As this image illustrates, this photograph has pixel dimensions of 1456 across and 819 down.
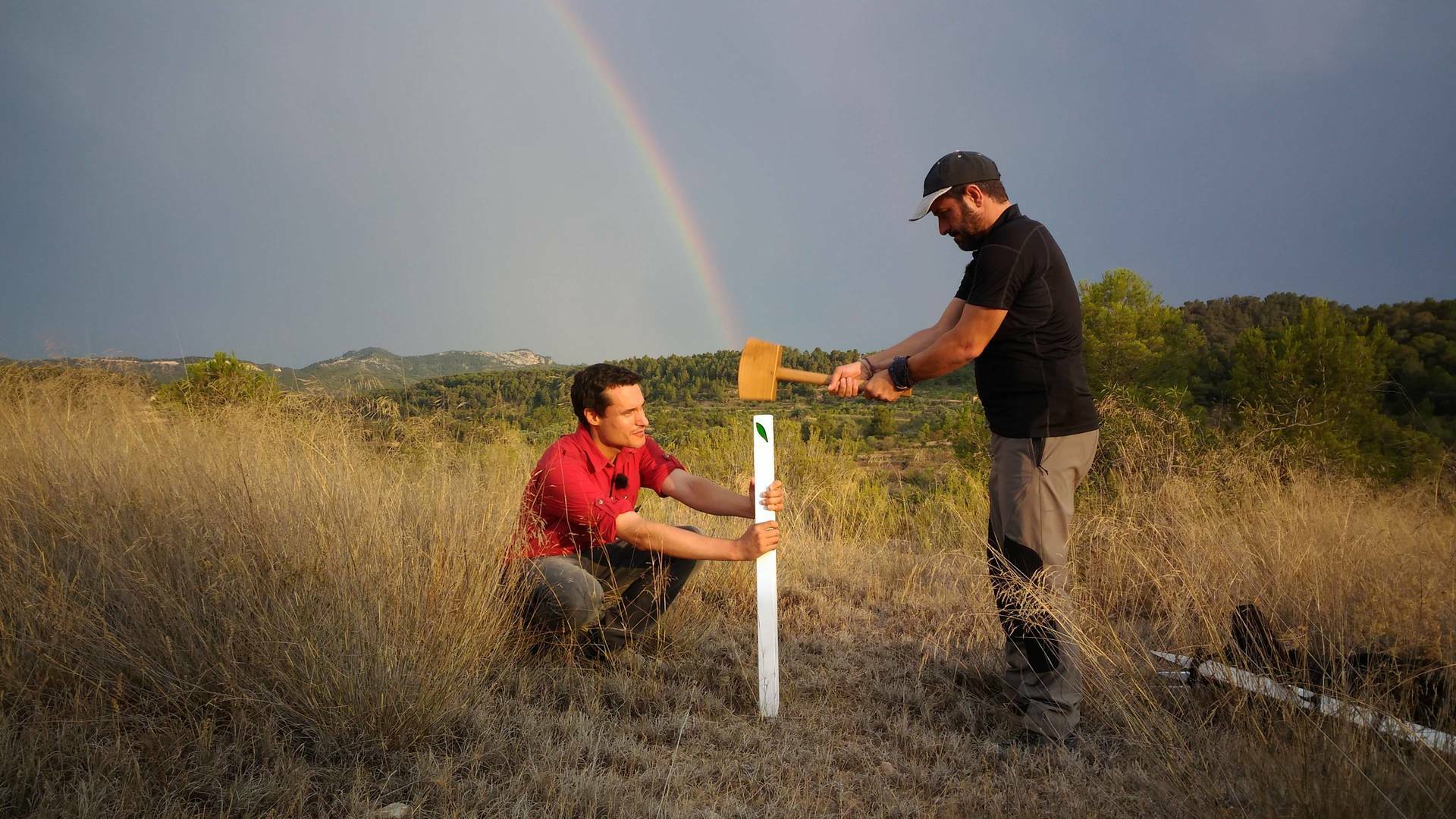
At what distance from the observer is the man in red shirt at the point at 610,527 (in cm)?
350

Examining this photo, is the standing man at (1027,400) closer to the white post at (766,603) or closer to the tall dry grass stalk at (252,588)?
the white post at (766,603)

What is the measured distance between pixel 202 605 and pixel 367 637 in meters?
0.64

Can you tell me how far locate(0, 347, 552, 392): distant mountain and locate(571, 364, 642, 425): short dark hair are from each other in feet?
9.89

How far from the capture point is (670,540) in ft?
11.3

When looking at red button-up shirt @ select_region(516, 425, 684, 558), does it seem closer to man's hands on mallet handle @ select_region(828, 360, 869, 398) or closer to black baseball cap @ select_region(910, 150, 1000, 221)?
man's hands on mallet handle @ select_region(828, 360, 869, 398)

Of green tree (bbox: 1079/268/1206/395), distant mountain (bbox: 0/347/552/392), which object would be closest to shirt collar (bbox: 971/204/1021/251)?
distant mountain (bbox: 0/347/552/392)

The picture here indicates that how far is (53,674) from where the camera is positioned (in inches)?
109

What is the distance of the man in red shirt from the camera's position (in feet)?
11.5

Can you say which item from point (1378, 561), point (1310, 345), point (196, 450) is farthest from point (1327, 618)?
point (1310, 345)

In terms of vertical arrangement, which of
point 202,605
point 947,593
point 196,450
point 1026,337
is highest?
point 1026,337

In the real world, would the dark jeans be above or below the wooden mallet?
below

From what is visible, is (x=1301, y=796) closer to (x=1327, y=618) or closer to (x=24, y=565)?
(x=1327, y=618)

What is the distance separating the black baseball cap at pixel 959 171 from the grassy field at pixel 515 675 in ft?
6.26

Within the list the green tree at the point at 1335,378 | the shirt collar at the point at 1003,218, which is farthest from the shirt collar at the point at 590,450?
the green tree at the point at 1335,378
